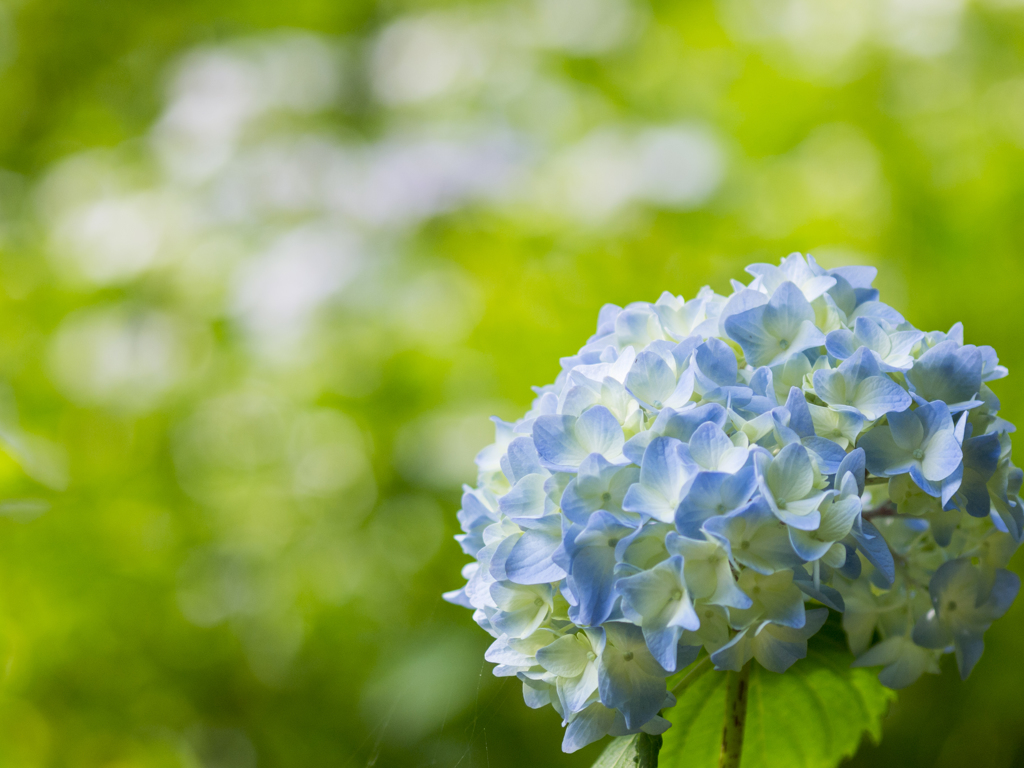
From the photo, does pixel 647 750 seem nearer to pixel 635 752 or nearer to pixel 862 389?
pixel 635 752

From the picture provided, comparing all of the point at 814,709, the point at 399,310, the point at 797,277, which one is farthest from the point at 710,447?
the point at 399,310

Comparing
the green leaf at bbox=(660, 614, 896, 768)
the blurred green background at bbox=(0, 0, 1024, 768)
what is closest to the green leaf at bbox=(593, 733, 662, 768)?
the green leaf at bbox=(660, 614, 896, 768)

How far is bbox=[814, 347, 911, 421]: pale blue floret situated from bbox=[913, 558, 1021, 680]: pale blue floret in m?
A: 0.09

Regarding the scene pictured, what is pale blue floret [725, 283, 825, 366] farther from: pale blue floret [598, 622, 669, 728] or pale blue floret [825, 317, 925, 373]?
pale blue floret [598, 622, 669, 728]

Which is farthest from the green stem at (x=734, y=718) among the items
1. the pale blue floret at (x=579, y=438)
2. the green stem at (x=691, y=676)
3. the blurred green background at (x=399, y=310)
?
the blurred green background at (x=399, y=310)

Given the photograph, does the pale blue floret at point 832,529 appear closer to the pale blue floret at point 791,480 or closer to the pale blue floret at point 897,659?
the pale blue floret at point 791,480

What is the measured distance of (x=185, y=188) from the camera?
1.46 metres

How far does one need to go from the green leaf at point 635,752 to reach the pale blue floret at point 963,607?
0.44ft

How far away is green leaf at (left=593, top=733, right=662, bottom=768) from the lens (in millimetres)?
318

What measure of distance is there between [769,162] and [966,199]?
26 cm

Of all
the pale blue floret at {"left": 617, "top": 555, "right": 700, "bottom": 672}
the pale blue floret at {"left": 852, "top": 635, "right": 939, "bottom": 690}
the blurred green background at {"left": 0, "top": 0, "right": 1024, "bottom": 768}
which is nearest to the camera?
the pale blue floret at {"left": 617, "top": 555, "right": 700, "bottom": 672}

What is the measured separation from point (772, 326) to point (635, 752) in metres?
0.19

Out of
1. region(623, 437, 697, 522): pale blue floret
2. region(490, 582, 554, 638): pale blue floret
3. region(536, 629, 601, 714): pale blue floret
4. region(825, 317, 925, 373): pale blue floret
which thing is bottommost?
region(536, 629, 601, 714): pale blue floret

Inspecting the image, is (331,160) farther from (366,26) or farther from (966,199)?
(966,199)
